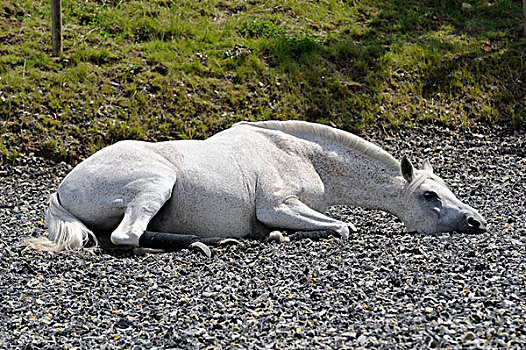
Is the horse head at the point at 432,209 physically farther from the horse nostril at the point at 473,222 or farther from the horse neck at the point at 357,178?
the horse neck at the point at 357,178

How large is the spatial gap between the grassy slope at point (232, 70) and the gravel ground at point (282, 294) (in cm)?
414

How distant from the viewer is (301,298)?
15.8 feet

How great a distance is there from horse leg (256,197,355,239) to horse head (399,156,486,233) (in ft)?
2.24

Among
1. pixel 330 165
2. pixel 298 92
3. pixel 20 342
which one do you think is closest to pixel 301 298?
pixel 20 342

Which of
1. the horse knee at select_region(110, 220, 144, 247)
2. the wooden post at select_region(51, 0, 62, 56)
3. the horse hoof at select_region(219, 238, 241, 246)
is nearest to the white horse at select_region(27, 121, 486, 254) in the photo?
the horse knee at select_region(110, 220, 144, 247)

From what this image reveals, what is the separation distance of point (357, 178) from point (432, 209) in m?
0.86

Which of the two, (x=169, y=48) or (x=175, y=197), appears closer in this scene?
(x=175, y=197)

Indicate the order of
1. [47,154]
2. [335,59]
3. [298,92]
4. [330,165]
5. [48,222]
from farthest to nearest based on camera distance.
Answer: [335,59] < [298,92] < [47,154] < [330,165] < [48,222]

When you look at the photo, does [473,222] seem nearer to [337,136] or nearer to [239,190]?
[337,136]

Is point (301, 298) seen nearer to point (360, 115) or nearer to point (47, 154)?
point (47, 154)

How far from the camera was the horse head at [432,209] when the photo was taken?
6750 millimetres

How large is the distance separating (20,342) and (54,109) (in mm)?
7276

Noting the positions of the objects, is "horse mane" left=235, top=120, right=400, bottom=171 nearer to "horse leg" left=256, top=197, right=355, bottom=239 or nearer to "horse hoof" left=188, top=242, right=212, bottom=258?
"horse leg" left=256, top=197, right=355, bottom=239

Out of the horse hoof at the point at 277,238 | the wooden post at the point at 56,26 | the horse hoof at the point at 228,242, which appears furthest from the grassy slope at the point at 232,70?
the horse hoof at the point at 277,238
